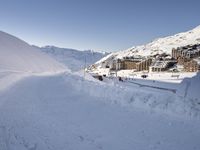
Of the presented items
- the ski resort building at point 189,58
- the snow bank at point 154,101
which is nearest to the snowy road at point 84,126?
the snow bank at point 154,101

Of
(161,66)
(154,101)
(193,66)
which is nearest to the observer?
(154,101)

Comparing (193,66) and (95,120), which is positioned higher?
(193,66)

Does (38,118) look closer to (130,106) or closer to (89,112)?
(89,112)

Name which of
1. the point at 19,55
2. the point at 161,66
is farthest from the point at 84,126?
the point at 161,66

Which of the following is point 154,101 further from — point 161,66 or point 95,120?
point 161,66

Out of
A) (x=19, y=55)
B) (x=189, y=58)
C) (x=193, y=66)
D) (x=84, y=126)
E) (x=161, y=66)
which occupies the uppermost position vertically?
(x=189, y=58)

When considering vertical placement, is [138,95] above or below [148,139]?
above

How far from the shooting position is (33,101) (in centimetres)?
1647

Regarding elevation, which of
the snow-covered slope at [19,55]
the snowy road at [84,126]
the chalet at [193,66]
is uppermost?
the snow-covered slope at [19,55]

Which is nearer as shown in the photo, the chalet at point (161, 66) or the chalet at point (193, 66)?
the chalet at point (193, 66)

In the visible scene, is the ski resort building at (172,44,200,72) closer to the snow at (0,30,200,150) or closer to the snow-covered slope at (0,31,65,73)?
the snow-covered slope at (0,31,65,73)

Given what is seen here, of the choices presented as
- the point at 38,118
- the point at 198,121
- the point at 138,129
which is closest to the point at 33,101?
the point at 38,118

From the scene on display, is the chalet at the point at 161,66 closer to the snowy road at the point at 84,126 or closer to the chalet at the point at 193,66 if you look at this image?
the chalet at the point at 193,66

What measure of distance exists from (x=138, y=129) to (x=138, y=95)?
4669 millimetres
